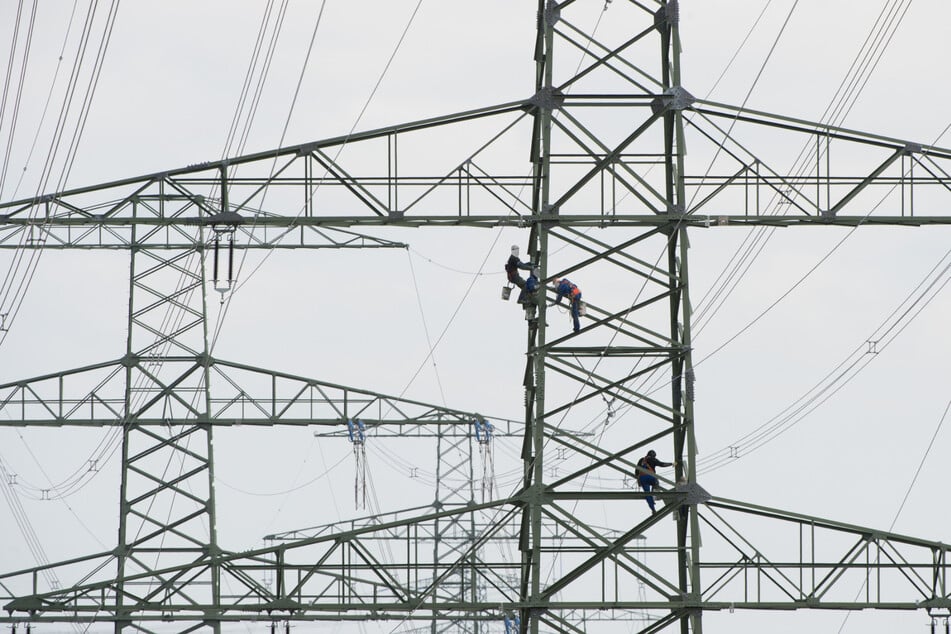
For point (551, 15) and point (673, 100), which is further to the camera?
point (551, 15)

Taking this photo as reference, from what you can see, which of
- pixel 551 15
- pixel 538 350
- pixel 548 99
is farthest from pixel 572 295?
pixel 551 15

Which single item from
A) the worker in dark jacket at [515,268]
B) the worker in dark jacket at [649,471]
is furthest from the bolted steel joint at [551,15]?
the worker in dark jacket at [649,471]

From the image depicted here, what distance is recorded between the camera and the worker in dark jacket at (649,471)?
33.2m

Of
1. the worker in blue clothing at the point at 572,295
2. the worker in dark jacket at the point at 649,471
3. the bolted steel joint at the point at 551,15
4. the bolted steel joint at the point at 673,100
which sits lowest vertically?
the worker in dark jacket at the point at 649,471

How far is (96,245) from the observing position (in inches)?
1751

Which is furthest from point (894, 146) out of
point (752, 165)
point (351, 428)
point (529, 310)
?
point (351, 428)

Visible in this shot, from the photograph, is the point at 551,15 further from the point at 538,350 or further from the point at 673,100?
the point at 538,350

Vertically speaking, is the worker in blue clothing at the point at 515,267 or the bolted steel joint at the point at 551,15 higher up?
the bolted steel joint at the point at 551,15

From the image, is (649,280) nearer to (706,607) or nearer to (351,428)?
(706,607)

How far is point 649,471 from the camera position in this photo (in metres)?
33.3

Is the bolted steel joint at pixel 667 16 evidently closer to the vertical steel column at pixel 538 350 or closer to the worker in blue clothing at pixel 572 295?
the vertical steel column at pixel 538 350

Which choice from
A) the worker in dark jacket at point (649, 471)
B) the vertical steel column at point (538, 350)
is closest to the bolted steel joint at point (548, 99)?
the vertical steel column at point (538, 350)

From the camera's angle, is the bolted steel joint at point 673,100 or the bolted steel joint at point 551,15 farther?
the bolted steel joint at point 551,15

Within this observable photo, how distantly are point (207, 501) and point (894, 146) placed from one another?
61.5 ft
